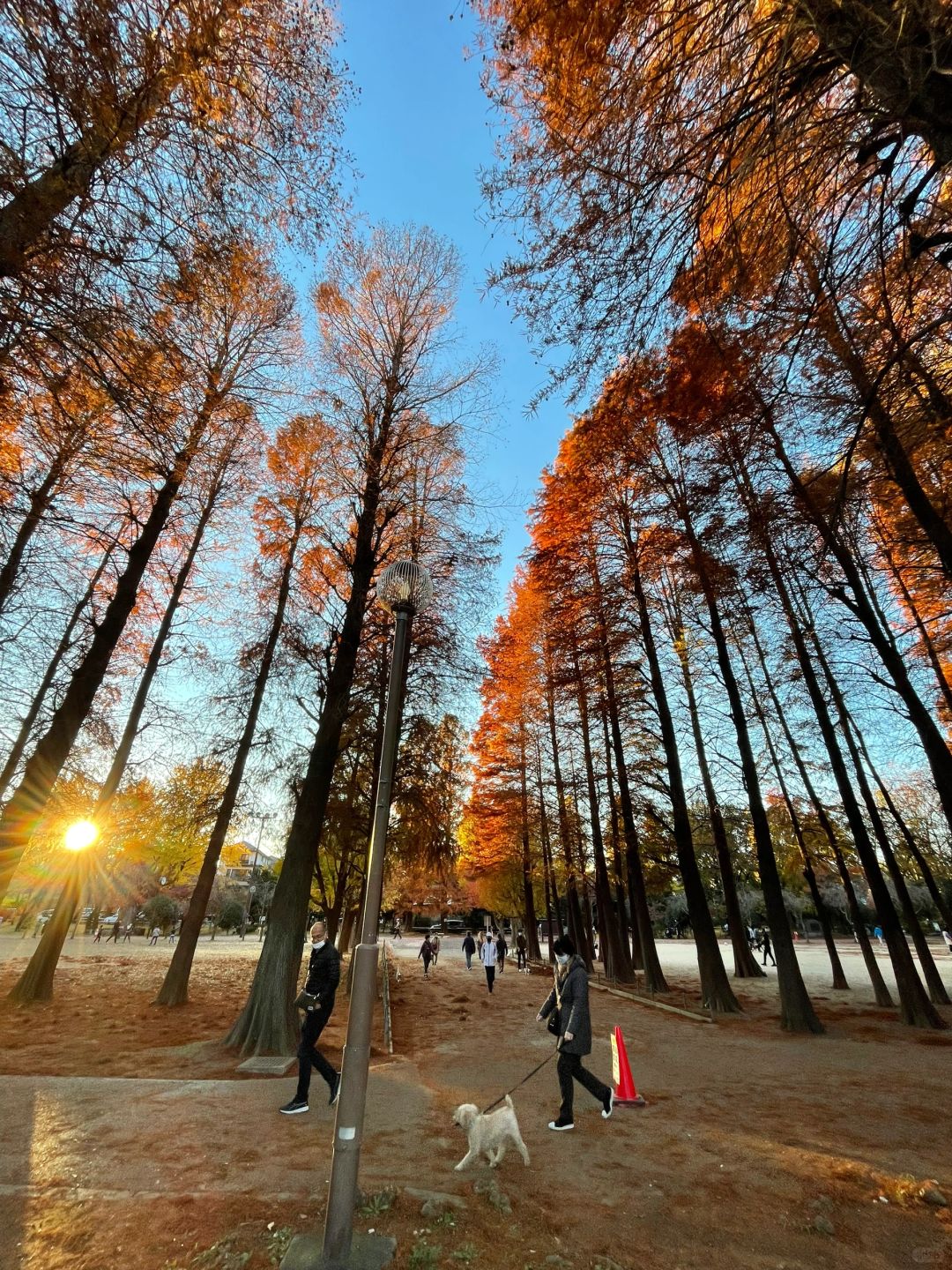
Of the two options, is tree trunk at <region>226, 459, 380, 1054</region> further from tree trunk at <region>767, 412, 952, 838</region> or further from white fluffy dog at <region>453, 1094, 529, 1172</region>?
tree trunk at <region>767, 412, 952, 838</region>

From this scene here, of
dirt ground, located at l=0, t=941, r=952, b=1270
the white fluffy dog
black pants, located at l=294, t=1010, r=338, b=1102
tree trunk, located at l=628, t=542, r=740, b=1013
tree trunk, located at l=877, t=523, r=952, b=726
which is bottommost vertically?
dirt ground, located at l=0, t=941, r=952, b=1270

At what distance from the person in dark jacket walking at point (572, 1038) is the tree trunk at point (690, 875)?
8.18 metres

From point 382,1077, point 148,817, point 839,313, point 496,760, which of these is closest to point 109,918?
point 148,817

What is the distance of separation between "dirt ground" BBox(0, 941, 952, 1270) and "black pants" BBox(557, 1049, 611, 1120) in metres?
0.20

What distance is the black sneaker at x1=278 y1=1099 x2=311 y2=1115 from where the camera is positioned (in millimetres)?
5059

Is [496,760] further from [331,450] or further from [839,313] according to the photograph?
[839,313]

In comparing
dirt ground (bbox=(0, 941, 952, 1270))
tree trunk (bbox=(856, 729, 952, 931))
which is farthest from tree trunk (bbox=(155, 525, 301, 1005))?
tree trunk (bbox=(856, 729, 952, 931))

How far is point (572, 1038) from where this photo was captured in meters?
5.22

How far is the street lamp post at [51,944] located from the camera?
437 inches

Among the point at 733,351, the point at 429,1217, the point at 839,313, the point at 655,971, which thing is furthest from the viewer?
the point at 655,971

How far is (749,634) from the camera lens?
582 inches

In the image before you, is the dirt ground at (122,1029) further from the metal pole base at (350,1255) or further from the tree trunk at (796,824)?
the tree trunk at (796,824)

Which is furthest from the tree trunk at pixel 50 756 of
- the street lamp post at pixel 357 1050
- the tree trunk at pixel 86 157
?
the street lamp post at pixel 357 1050

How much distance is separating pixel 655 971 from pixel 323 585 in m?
14.7
